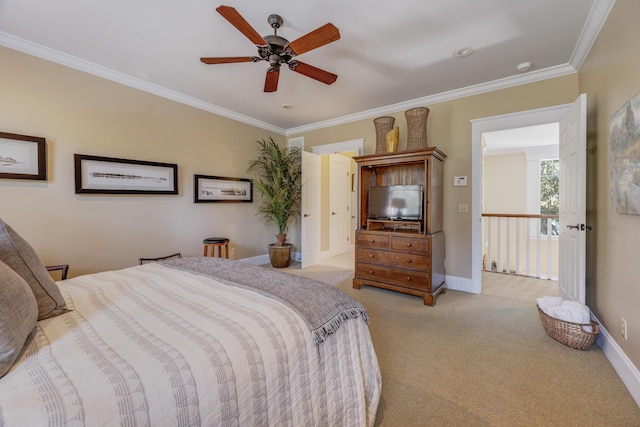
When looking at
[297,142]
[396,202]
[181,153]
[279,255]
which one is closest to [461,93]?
[396,202]

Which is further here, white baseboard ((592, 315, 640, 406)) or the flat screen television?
the flat screen television

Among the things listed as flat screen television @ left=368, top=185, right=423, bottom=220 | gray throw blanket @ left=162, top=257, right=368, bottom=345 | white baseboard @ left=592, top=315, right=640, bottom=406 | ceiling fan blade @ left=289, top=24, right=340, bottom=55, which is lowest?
white baseboard @ left=592, top=315, right=640, bottom=406

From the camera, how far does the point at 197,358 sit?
81 cm

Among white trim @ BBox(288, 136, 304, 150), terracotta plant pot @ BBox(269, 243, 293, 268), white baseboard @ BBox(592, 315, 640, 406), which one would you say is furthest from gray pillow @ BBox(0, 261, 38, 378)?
white trim @ BBox(288, 136, 304, 150)

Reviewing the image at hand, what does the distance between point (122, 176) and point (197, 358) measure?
308 cm

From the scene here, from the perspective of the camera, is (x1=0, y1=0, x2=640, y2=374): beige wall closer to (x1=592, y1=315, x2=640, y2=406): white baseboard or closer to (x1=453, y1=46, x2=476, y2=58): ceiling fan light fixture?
(x1=592, y1=315, x2=640, y2=406): white baseboard

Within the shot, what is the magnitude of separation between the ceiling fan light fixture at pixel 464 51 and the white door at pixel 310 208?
Result: 8.24ft

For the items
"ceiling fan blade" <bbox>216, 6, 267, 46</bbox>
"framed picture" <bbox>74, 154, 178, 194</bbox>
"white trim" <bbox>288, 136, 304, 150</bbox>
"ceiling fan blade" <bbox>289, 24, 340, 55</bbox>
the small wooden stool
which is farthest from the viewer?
"white trim" <bbox>288, 136, 304, 150</bbox>

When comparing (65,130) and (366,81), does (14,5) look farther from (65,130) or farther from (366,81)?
(366,81)

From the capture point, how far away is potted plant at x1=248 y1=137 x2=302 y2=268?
14.9 feet

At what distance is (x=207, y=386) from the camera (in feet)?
2.52

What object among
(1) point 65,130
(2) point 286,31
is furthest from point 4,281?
(1) point 65,130

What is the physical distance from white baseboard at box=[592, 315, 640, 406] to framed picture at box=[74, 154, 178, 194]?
14.6 ft

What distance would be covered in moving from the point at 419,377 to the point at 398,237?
1.61 metres
